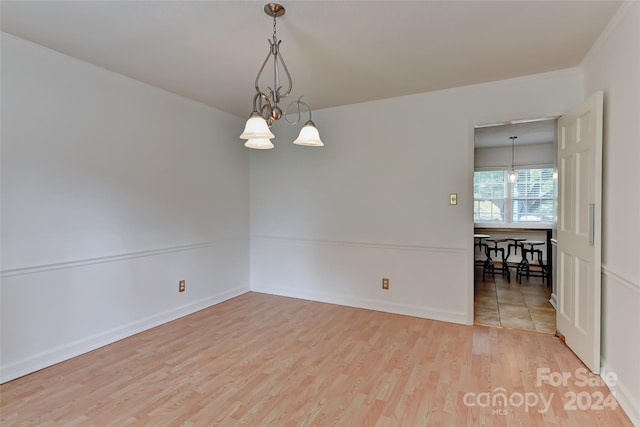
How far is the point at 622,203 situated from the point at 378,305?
7.92ft

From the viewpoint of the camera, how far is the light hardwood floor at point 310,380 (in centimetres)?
192

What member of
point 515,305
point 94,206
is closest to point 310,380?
point 94,206

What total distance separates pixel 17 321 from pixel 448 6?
361 centimetres

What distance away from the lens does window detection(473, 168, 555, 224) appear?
6555mm

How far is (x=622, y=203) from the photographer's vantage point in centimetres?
206

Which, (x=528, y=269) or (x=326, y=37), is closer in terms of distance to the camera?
(x=326, y=37)

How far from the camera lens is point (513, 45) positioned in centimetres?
246

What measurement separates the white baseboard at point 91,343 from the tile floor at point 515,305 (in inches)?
125

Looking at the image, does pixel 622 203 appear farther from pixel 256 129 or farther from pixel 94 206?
pixel 94 206

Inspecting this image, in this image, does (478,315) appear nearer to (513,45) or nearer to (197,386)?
(513,45)

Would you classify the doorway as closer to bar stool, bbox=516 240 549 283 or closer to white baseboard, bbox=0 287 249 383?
bar stool, bbox=516 240 549 283

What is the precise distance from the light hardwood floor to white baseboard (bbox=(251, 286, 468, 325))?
0.44 feet

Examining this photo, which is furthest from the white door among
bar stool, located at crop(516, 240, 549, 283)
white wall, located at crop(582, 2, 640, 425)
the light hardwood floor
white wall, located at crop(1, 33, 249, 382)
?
white wall, located at crop(1, 33, 249, 382)

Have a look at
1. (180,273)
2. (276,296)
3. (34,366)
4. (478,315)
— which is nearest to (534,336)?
(478,315)
